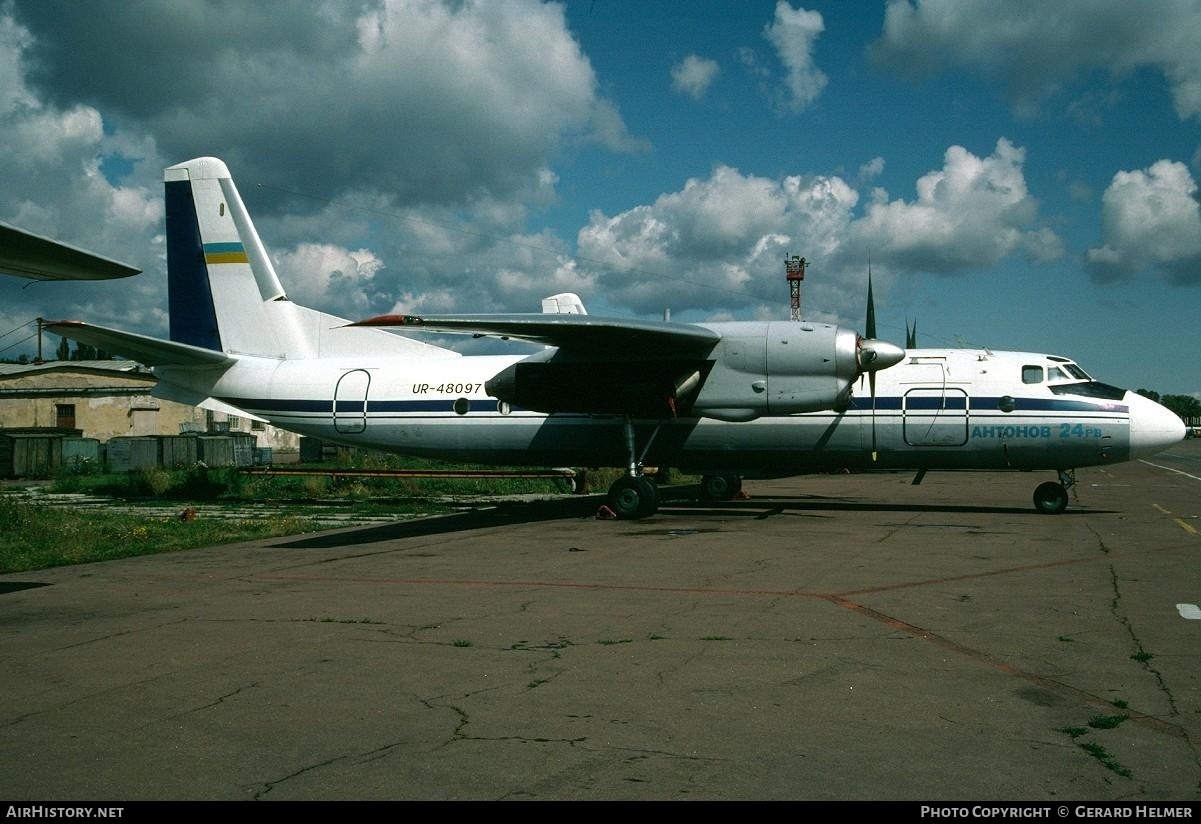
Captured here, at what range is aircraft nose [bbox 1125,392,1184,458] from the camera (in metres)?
18.2

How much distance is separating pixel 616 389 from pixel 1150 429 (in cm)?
1011

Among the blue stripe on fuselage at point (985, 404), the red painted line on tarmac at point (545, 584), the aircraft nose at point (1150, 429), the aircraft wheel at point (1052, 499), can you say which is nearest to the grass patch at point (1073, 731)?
the red painted line on tarmac at point (545, 584)

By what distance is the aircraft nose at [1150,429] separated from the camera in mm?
18203

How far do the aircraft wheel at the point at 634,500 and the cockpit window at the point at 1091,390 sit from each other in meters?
8.10

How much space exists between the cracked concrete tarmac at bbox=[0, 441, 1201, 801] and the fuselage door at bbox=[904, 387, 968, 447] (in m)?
5.92

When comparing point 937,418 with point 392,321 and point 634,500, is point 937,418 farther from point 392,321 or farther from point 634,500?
point 392,321

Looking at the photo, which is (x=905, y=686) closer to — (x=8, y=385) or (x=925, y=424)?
(x=925, y=424)

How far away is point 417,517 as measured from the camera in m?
20.0

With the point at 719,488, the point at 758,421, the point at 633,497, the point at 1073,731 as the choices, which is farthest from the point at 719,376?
the point at 1073,731

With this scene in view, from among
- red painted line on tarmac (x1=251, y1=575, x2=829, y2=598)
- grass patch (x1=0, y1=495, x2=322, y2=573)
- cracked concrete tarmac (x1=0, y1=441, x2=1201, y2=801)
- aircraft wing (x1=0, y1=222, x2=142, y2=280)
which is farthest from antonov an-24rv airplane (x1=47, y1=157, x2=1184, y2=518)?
aircraft wing (x1=0, y1=222, x2=142, y2=280)

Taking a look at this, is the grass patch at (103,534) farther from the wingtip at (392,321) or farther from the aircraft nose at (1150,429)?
the aircraft nose at (1150,429)

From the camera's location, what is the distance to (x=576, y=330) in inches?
657

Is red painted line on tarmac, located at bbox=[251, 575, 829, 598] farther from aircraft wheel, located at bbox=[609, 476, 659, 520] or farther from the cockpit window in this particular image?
the cockpit window

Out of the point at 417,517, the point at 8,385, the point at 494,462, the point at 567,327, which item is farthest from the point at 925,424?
the point at 8,385
